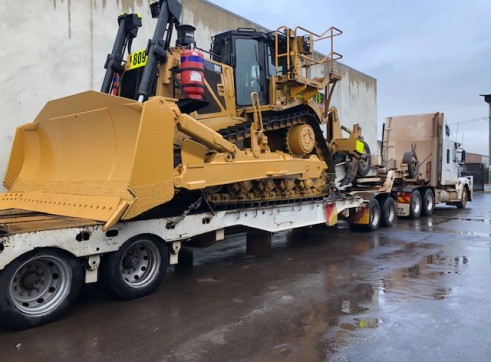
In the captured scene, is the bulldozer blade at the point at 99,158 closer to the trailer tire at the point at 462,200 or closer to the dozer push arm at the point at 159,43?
the dozer push arm at the point at 159,43

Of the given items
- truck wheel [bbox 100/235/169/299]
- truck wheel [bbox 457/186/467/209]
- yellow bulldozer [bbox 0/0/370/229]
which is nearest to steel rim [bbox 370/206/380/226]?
yellow bulldozer [bbox 0/0/370/229]

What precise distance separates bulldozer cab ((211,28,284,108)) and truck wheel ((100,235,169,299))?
334 centimetres

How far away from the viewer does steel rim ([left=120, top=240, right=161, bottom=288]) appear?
500 cm

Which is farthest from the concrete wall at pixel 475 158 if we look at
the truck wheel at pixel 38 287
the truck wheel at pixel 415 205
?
the truck wheel at pixel 38 287

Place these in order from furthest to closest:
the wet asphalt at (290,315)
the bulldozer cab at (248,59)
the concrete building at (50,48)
→ the concrete building at (50,48)
the bulldozer cab at (248,59)
the wet asphalt at (290,315)

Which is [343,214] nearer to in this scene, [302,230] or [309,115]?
[302,230]

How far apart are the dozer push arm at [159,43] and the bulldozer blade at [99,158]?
0.71 m

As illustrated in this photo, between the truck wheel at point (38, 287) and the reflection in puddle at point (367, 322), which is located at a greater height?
the truck wheel at point (38, 287)

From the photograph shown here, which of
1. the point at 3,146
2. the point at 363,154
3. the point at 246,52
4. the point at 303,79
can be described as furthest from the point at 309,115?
the point at 3,146

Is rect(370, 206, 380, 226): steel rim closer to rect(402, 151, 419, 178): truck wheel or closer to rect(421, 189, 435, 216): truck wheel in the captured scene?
rect(402, 151, 419, 178): truck wheel

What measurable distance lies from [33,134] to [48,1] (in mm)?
4531

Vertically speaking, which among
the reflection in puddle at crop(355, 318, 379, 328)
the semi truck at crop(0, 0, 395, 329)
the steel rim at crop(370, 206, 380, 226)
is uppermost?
the semi truck at crop(0, 0, 395, 329)

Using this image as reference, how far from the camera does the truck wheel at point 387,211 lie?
11.3 metres

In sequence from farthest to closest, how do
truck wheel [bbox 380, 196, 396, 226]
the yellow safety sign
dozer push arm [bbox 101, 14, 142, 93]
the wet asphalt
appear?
truck wheel [bbox 380, 196, 396, 226]
dozer push arm [bbox 101, 14, 142, 93]
the yellow safety sign
the wet asphalt
